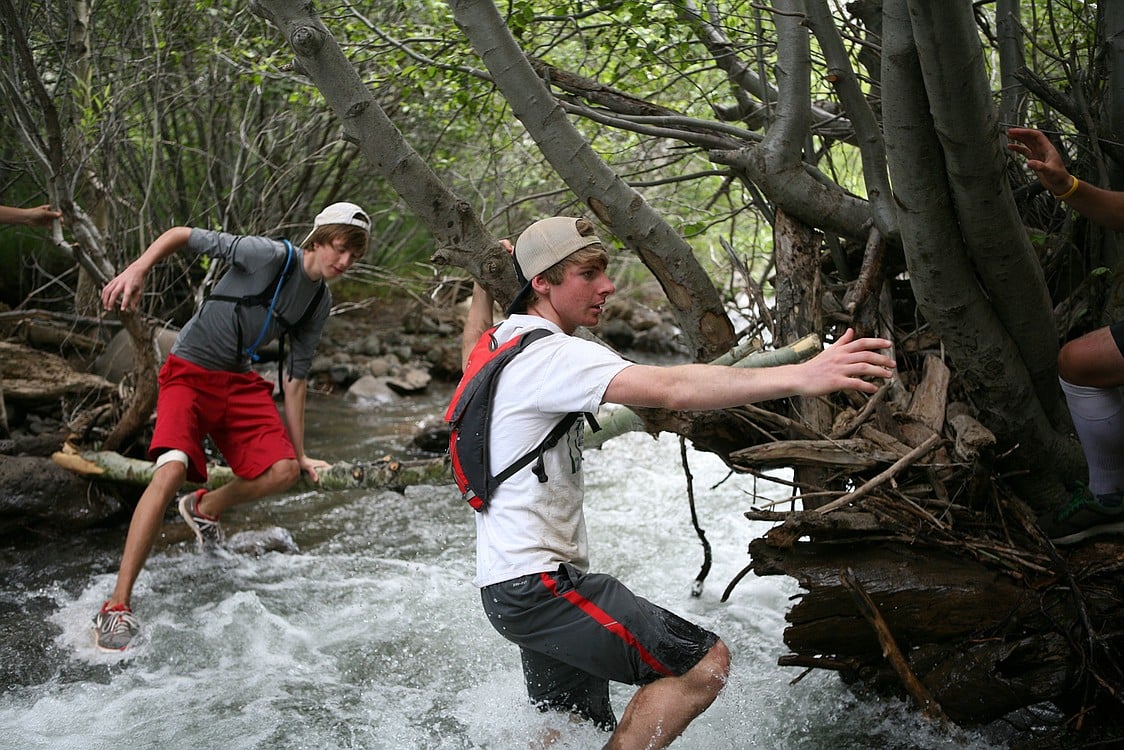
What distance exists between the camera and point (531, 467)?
3.12 m

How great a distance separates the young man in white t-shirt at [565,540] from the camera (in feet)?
9.89

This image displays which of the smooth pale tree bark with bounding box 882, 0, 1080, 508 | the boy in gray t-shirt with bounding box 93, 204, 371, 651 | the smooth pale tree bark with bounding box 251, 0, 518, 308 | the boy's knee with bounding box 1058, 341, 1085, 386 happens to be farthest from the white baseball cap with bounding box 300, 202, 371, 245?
the boy's knee with bounding box 1058, 341, 1085, 386

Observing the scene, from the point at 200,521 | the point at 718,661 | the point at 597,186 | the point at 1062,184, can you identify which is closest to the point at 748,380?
Answer: the point at 718,661

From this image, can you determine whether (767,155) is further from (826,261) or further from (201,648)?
(201,648)

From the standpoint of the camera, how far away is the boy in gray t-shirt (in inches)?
213

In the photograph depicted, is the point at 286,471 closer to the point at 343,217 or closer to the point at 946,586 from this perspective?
the point at 343,217

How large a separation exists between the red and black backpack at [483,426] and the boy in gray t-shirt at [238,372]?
8.37 ft

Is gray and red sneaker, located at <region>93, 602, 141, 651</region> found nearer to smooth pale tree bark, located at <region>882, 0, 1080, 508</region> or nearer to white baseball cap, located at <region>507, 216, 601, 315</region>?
white baseball cap, located at <region>507, 216, 601, 315</region>

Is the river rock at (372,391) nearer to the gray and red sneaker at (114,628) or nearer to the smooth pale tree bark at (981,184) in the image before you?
the gray and red sneaker at (114,628)

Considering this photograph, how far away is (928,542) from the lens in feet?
13.3

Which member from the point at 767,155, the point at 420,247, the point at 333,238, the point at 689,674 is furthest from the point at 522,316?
the point at 420,247

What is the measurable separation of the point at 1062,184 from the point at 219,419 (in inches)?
184

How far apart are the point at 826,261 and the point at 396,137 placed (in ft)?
8.25

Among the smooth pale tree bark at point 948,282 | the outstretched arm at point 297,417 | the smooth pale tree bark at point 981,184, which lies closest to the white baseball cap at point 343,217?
the outstretched arm at point 297,417
